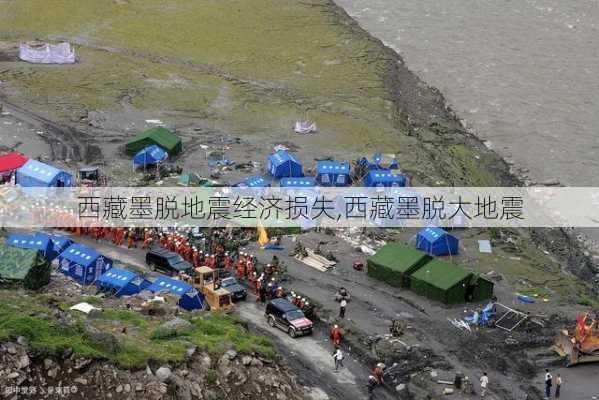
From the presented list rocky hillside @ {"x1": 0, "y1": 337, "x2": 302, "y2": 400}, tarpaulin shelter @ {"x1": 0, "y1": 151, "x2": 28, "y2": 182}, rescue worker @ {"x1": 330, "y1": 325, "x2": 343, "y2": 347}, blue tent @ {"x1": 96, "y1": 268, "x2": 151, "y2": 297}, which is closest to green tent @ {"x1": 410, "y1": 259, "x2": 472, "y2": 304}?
rescue worker @ {"x1": 330, "y1": 325, "x2": 343, "y2": 347}

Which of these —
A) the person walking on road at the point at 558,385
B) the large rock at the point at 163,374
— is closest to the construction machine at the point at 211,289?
the large rock at the point at 163,374

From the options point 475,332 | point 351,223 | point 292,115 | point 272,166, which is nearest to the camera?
point 475,332

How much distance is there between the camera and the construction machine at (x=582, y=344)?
3794 centimetres

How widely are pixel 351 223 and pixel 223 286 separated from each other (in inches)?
428

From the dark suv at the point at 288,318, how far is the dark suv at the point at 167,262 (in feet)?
17.1

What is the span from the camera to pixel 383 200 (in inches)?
2047

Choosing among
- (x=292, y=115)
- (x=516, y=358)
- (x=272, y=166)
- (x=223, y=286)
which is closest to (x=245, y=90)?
(x=292, y=115)

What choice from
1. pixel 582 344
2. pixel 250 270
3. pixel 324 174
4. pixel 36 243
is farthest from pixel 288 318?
pixel 324 174

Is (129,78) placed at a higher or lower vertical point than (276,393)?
lower

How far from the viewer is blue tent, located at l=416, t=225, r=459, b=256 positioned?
47.6 meters

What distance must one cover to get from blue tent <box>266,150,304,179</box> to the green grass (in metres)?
18.3

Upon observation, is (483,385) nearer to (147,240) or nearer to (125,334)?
(125,334)

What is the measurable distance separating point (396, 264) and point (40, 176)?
20.2 m

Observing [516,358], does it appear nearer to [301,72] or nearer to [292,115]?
[292,115]
